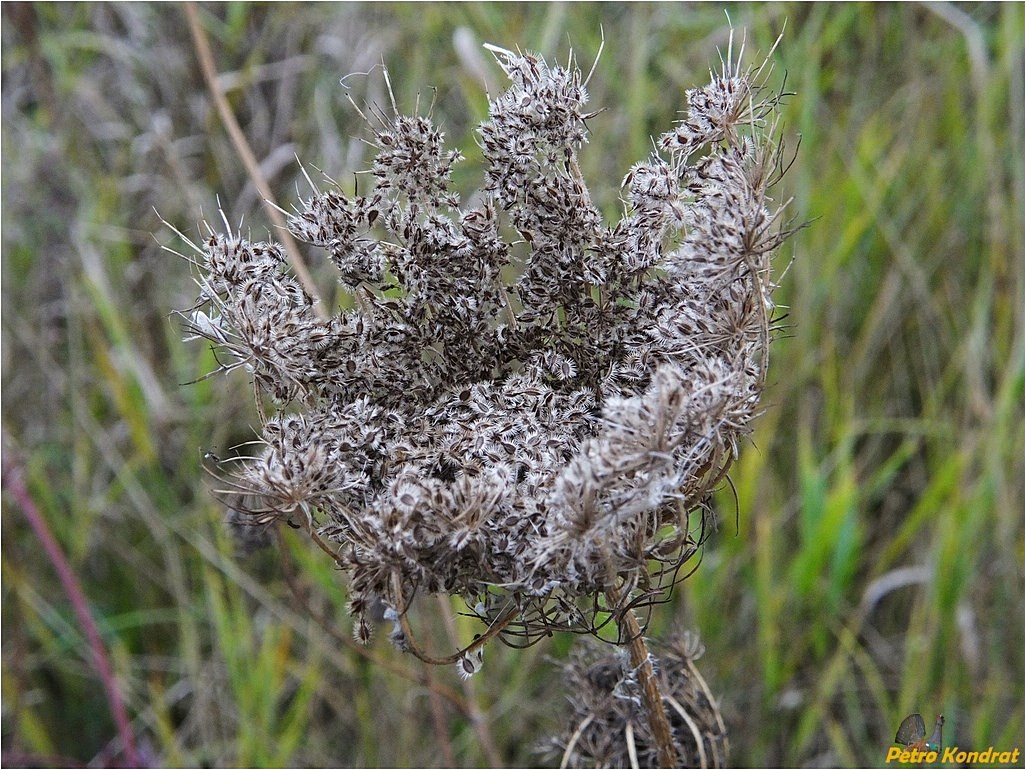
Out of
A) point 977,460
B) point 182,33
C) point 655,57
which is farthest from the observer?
point 182,33

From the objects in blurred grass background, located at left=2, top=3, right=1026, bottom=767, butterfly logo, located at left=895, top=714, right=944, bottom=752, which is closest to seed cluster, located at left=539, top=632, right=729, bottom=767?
butterfly logo, located at left=895, top=714, right=944, bottom=752

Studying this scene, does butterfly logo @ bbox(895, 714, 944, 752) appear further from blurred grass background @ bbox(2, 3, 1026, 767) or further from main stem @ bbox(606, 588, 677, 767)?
blurred grass background @ bbox(2, 3, 1026, 767)

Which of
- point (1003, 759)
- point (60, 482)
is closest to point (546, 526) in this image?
point (1003, 759)

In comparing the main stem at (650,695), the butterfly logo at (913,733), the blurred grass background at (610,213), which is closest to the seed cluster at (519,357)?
the main stem at (650,695)

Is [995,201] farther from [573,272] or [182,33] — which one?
[182,33]

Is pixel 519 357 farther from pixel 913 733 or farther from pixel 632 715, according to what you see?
pixel 913 733

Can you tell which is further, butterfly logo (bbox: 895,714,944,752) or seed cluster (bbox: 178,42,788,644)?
butterfly logo (bbox: 895,714,944,752)

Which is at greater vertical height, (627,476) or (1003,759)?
(627,476)
